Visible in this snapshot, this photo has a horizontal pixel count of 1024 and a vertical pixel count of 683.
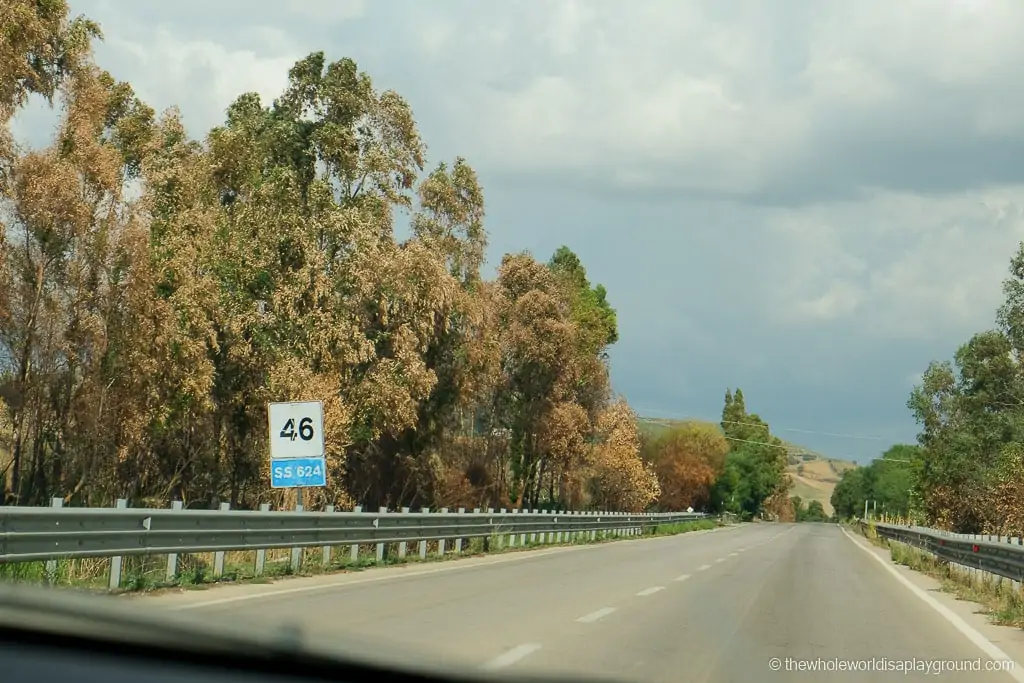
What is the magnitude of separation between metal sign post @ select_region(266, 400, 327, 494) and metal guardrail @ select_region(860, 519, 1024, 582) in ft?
34.9

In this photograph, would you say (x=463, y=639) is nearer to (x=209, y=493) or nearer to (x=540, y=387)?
(x=209, y=493)

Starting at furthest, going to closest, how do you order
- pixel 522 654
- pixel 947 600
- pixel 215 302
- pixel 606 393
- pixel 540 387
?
pixel 606 393
pixel 540 387
pixel 215 302
pixel 947 600
pixel 522 654

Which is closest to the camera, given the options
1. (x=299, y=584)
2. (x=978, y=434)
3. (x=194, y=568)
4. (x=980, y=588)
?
(x=194, y=568)

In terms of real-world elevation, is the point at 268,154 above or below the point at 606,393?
above

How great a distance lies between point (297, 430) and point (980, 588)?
37.9 feet

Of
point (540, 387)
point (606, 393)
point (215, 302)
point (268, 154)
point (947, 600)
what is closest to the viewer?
point (947, 600)

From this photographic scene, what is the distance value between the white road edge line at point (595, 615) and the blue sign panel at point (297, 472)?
6.79 meters

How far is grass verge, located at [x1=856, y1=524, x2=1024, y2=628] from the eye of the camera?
14.4 m

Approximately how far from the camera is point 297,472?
19.2 meters

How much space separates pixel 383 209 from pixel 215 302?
8.55m

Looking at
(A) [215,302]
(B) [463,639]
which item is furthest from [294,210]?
(B) [463,639]

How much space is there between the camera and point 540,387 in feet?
172

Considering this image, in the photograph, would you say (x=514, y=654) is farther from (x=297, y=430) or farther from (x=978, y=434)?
(x=978, y=434)

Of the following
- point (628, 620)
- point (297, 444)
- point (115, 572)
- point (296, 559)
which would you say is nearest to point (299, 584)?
point (296, 559)
